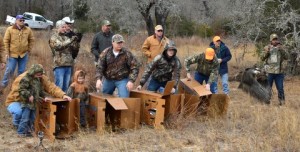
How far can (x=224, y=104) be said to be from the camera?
24.5ft

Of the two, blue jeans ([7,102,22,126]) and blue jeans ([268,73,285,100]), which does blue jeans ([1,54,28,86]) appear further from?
blue jeans ([268,73,285,100])

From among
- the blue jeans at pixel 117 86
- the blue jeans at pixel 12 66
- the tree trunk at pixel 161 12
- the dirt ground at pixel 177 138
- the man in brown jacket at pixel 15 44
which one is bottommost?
the dirt ground at pixel 177 138

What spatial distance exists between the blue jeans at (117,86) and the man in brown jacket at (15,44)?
225 centimetres

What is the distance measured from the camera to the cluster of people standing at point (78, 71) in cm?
629

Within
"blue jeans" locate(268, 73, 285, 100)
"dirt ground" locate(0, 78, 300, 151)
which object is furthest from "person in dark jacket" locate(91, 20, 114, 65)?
"blue jeans" locate(268, 73, 285, 100)

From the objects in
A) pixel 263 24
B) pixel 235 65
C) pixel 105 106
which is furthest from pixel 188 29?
pixel 105 106

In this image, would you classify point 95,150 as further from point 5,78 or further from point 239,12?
point 239,12

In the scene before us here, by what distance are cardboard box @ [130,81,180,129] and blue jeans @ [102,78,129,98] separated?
0.56ft

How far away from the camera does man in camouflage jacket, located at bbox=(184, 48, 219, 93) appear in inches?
309

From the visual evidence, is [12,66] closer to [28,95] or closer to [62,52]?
[62,52]

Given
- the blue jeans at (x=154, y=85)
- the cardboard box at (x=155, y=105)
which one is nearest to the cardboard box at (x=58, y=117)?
the cardboard box at (x=155, y=105)

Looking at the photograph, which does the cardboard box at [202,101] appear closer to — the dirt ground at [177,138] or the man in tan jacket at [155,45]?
the dirt ground at [177,138]

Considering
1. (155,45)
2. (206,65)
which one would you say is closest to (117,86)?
(155,45)

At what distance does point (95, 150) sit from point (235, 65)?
11.0m
